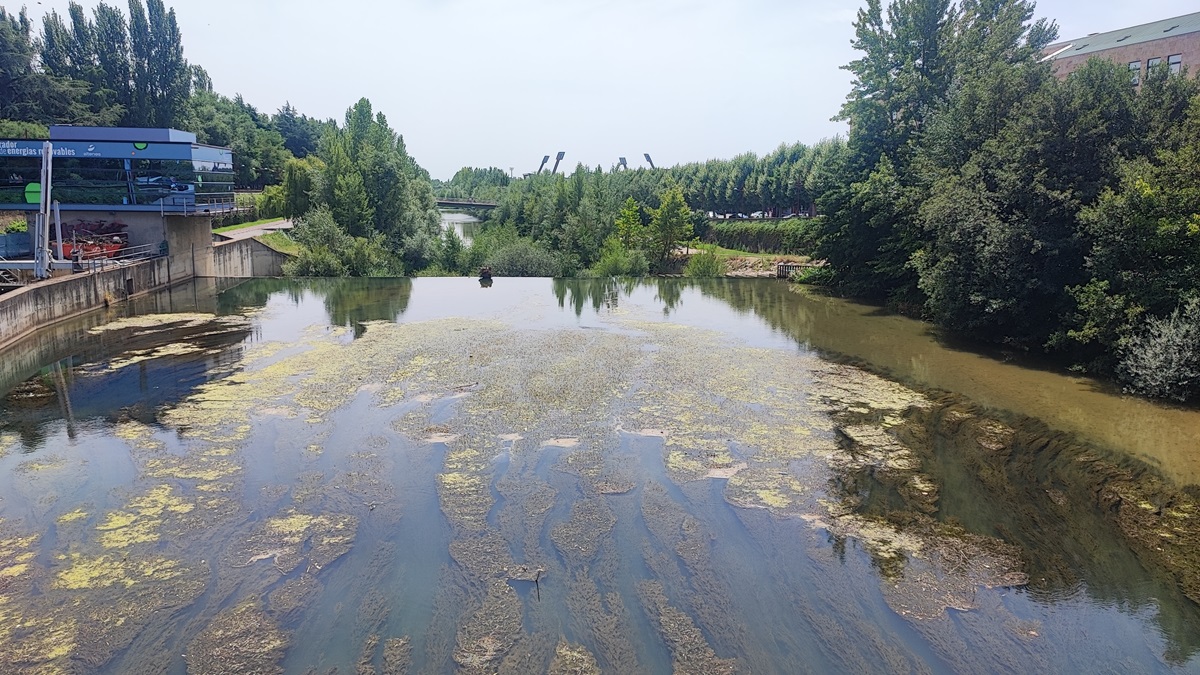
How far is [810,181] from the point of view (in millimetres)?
31000

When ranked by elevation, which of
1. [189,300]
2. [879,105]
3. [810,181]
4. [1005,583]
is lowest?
[1005,583]

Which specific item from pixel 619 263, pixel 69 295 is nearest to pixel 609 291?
pixel 619 263

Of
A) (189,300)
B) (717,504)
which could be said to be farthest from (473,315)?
(717,504)

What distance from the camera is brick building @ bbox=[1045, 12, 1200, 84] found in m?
33.8

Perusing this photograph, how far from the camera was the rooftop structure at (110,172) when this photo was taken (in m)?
30.0

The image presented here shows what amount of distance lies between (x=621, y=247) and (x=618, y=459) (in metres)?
33.0

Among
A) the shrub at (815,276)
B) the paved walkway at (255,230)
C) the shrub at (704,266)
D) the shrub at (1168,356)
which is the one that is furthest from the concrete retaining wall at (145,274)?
the shrub at (815,276)

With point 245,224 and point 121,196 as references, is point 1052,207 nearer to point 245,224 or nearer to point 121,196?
point 121,196

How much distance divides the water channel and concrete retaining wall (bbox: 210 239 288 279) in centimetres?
1895

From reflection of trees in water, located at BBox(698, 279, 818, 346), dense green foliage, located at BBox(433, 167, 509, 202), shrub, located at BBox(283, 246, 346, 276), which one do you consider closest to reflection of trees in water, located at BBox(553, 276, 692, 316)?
reflection of trees in water, located at BBox(698, 279, 818, 346)

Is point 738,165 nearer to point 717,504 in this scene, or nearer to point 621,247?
point 621,247

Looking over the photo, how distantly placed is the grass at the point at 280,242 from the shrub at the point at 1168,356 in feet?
126

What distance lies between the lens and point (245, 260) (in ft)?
132

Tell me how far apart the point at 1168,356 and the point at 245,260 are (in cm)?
3919
